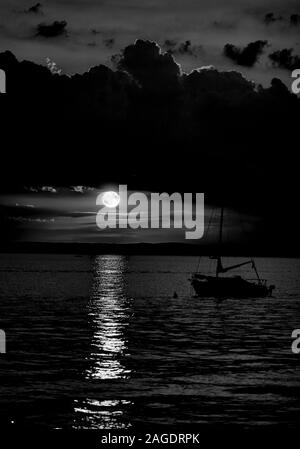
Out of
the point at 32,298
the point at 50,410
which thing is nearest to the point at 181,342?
the point at 50,410

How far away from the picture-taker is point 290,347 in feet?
204
